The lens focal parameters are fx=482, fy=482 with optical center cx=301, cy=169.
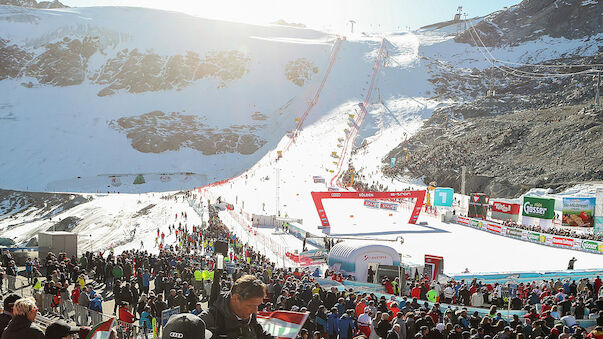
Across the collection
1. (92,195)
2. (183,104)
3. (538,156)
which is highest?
(183,104)

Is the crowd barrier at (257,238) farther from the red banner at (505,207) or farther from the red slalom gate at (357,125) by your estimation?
the red slalom gate at (357,125)

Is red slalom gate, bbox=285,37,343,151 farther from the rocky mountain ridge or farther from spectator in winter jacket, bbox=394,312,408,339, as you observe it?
the rocky mountain ridge

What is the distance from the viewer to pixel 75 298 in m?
12.7

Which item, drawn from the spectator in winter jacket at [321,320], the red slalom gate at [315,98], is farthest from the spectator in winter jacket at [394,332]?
the red slalom gate at [315,98]

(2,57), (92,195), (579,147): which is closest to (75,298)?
(92,195)

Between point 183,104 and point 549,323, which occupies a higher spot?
point 183,104

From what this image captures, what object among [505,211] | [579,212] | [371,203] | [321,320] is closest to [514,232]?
[579,212]

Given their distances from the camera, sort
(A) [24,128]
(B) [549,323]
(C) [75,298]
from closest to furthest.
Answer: (B) [549,323]
(C) [75,298]
(A) [24,128]

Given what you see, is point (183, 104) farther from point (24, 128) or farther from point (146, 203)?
point (146, 203)

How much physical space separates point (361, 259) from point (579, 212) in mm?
23220

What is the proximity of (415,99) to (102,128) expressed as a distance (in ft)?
188

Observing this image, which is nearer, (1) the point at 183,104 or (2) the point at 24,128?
(2) the point at 24,128

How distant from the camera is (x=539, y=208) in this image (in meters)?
36.4

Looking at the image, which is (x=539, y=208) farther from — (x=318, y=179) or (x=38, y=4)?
(x=38, y=4)
